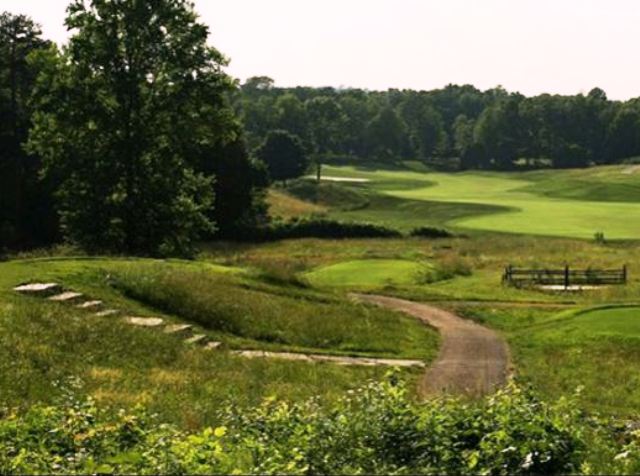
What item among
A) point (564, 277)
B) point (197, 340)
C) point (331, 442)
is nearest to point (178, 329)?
point (197, 340)

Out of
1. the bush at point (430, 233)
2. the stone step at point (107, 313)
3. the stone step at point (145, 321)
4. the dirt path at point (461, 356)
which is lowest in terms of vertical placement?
the bush at point (430, 233)

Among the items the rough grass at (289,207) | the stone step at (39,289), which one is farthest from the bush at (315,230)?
the stone step at (39,289)

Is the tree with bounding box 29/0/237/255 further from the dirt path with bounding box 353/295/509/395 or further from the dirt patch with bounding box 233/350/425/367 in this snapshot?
the dirt patch with bounding box 233/350/425/367

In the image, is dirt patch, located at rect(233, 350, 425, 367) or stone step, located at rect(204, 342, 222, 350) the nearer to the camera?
stone step, located at rect(204, 342, 222, 350)

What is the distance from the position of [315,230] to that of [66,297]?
60.3 metres

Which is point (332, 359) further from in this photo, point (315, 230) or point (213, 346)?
point (315, 230)

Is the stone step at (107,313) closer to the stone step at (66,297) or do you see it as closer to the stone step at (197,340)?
the stone step at (66,297)

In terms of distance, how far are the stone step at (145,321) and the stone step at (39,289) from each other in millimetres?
2407

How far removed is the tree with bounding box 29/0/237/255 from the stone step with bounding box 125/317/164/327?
19.2m

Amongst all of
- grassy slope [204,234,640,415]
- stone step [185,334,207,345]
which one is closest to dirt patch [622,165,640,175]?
grassy slope [204,234,640,415]

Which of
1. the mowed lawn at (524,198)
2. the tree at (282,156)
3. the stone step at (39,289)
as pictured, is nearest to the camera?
the stone step at (39,289)

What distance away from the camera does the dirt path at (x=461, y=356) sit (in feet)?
69.9

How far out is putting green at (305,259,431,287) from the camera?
46281 mm

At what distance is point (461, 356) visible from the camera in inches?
1027
